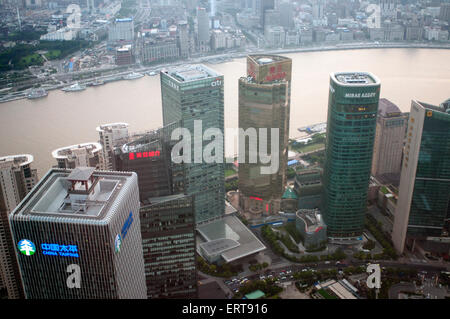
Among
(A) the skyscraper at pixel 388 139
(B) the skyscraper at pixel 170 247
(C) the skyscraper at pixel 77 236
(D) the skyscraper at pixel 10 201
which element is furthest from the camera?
(A) the skyscraper at pixel 388 139

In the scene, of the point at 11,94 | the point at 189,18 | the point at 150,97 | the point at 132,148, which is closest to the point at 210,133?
the point at 132,148

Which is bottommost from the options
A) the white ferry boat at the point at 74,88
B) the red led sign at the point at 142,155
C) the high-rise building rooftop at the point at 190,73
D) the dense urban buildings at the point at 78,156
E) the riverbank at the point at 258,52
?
the white ferry boat at the point at 74,88

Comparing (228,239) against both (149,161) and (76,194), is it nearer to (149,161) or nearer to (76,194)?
(149,161)

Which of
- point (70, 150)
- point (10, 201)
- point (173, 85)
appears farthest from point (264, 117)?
point (10, 201)

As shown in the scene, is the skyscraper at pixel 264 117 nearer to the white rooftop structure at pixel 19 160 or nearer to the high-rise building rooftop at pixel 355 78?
the high-rise building rooftop at pixel 355 78

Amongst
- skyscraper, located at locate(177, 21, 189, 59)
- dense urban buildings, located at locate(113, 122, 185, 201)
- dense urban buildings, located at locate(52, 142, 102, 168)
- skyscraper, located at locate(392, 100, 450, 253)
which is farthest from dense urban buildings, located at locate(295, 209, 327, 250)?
skyscraper, located at locate(177, 21, 189, 59)

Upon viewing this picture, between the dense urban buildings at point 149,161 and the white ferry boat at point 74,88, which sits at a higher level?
the dense urban buildings at point 149,161

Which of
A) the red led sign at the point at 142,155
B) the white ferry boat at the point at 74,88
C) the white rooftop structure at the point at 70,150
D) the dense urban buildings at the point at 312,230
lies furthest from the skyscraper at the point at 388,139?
the white ferry boat at the point at 74,88

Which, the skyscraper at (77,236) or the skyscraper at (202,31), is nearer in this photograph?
the skyscraper at (77,236)
